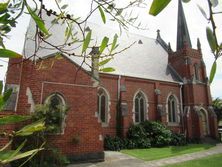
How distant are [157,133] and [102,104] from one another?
15.1 ft

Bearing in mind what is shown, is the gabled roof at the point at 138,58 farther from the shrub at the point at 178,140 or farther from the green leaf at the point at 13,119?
the green leaf at the point at 13,119

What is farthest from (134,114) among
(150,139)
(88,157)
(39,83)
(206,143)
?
(39,83)

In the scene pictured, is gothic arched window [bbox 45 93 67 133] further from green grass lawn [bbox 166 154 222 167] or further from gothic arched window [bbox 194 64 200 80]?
gothic arched window [bbox 194 64 200 80]

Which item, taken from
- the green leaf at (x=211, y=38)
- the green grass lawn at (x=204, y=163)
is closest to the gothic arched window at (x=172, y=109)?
the green grass lawn at (x=204, y=163)

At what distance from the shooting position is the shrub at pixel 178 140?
57.8 ft

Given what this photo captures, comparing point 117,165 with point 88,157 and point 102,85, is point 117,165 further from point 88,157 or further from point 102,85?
point 102,85

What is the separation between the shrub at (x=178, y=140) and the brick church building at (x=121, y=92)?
133 centimetres

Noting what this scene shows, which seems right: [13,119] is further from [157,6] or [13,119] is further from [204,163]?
[204,163]

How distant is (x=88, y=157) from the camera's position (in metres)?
10.5

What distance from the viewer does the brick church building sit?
34.4ft

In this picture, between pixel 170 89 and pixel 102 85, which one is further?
pixel 170 89

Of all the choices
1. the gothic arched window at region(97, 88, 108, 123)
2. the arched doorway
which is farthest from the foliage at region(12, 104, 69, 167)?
the arched doorway

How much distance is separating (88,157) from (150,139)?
7361mm

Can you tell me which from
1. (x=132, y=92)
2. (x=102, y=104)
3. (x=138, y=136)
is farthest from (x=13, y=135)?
(x=132, y=92)
